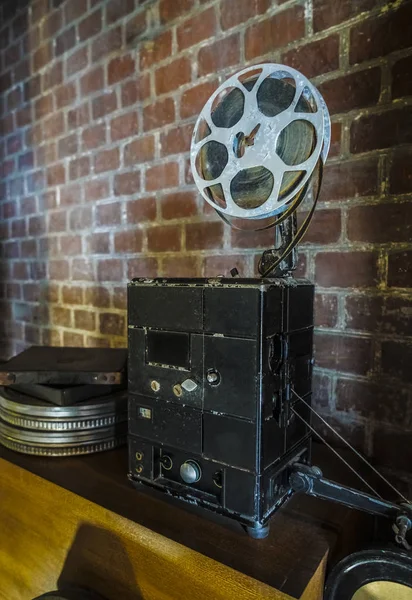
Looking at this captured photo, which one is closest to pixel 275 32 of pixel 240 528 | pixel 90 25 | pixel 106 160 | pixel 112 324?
pixel 106 160

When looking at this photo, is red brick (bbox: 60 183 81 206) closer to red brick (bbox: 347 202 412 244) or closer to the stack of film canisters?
the stack of film canisters

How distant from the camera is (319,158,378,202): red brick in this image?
37.2 inches

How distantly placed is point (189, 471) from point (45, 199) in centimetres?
145

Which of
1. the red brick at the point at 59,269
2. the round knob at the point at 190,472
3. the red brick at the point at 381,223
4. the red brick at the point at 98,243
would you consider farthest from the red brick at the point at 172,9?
the round knob at the point at 190,472

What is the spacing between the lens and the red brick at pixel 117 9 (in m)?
1.40

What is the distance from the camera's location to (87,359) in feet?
3.56

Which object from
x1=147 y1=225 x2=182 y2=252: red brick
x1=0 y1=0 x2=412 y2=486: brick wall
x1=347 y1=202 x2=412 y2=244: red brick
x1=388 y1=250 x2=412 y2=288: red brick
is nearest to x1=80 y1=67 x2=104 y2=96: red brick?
x1=0 y1=0 x2=412 y2=486: brick wall

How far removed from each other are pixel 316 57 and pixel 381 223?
1.46ft

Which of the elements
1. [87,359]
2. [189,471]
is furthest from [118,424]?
[189,471]

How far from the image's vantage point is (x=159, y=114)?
134 cm

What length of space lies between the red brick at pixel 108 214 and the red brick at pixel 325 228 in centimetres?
71

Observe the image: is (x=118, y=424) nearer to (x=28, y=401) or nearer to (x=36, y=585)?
(x=28, y=401)

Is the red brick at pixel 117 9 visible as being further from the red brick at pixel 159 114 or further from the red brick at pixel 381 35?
the red brick at pixel 381 35

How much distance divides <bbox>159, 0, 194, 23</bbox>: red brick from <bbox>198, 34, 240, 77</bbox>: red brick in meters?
0.15
